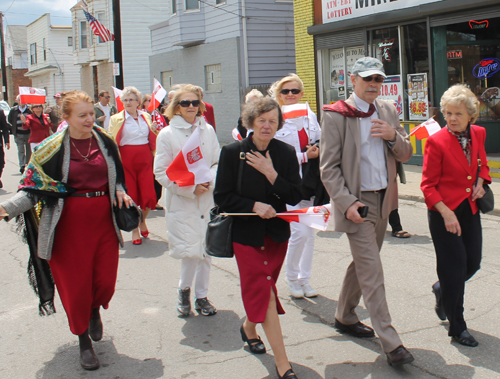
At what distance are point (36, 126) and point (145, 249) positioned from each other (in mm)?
8573

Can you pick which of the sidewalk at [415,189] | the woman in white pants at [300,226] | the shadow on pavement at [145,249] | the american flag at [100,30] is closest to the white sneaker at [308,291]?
the woman in white pants at [300,226]

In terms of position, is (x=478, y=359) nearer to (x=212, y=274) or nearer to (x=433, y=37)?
(x=212, y=274)

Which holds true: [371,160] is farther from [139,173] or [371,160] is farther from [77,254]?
[139,173]

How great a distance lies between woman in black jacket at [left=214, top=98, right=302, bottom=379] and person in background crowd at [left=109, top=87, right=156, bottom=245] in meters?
4.12

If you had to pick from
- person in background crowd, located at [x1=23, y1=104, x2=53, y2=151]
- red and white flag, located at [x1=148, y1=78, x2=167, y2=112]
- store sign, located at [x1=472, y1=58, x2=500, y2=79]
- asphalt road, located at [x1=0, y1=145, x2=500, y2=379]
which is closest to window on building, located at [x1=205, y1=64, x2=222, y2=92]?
person in background crowd, located at [x1=23, y1=104, x2=53, y2=151]

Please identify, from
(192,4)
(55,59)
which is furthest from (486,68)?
(55,59)

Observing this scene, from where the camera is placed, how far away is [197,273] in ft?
17.3

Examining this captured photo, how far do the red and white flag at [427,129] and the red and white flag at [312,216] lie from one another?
5.81ft

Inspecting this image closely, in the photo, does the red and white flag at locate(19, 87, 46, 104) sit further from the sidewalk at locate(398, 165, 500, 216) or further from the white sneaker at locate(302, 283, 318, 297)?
the white sneaker at locate(302, 283, 318, 297)

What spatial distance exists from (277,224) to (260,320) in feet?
2.13

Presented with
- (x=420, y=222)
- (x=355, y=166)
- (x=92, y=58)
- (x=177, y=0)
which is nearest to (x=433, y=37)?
(x=420, y=222)

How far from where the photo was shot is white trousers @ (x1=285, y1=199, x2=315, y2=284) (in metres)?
5.35

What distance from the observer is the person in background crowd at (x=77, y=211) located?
4184 mm

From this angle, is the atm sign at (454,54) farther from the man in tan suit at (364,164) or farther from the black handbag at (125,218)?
the black handbag at (125,218)
